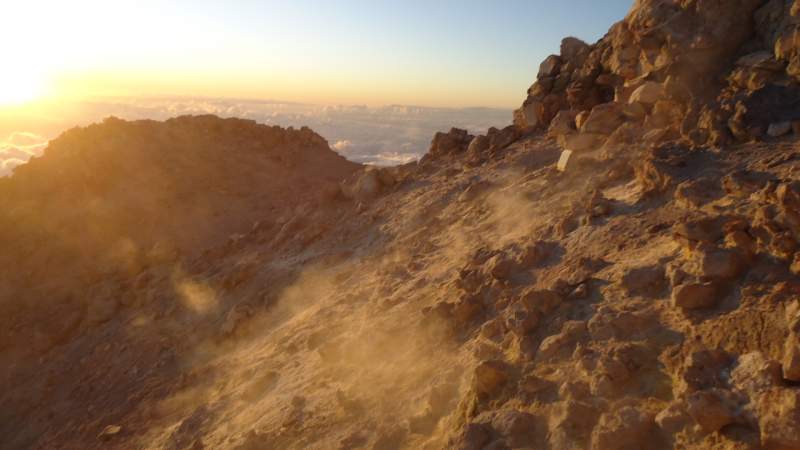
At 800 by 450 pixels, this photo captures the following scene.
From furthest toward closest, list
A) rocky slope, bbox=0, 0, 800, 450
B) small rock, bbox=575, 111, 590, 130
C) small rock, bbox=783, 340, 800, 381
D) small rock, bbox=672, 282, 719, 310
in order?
small rock, bbox=575, 111, 590, 130 < small rock, bbox=672, 282, 719, 310 < rocky slope, bbox=0, 0, 800, 450 < small rock, bbox=783, 340, 800, 381

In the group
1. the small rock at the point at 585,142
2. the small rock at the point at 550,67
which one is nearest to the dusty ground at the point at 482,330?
the small rock at the point at 585,142

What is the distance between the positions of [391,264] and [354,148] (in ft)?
207

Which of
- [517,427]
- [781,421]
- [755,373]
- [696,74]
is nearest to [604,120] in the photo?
[696,74]

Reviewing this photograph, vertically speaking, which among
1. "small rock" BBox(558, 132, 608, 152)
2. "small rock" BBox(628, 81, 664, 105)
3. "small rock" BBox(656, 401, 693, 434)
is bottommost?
"small rock" BBox(656, 401, 693, 434)

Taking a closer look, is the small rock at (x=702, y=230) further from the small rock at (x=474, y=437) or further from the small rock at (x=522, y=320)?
the small rock at (x=474, y=437)

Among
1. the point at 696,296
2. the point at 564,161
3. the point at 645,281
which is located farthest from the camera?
the point at 564,161

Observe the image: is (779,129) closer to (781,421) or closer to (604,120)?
(604,120)

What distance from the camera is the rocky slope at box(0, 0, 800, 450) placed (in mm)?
3430

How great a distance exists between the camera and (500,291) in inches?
193

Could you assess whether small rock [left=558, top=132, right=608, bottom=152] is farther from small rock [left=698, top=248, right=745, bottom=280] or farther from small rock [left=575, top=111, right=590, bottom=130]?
small rock [left=698, top=248, right=745, bottom=280]

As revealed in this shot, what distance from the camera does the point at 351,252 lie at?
757cm

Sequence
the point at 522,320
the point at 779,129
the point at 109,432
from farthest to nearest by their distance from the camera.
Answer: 1. the point at 109,432
2. the point at 779,129
3. the point at 522,320

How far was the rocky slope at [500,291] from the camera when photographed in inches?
135

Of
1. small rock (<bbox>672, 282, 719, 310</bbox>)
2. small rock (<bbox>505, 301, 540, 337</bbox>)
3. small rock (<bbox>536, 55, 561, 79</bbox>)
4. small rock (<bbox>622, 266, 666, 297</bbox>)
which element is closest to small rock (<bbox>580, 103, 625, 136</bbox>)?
small rock (<bbox>536, 55, 561, 79</bbox>)
